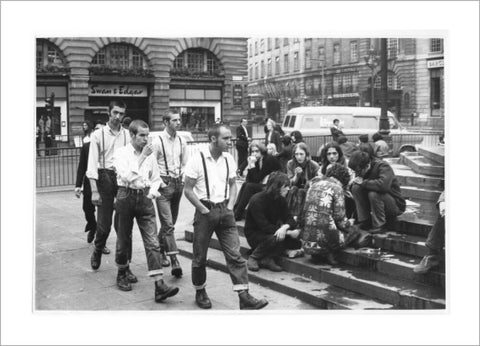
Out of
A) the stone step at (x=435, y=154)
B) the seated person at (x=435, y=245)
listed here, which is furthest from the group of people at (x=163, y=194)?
the stone step at (x=435, y=154)

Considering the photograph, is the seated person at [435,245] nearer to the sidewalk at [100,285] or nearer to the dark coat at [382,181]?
the dark coat at [382,181]

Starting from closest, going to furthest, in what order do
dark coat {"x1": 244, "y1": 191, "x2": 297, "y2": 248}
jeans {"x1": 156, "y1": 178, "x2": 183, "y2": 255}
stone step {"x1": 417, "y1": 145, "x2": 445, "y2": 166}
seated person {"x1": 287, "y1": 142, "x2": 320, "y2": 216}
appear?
dark coat {"x1": 244, "y1": 191, "x2": 297, "y2": 248} → jeans {"x1": 156, "y1": 178, "x2": 183, "y2": 255} → seated person {"x1": 287, "y1": 142, "x2": 320, "y2": 216} → stone step {"x1": 417, "y1": 145, "x2": 445, "y2": 166}

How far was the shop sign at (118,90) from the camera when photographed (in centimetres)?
2478

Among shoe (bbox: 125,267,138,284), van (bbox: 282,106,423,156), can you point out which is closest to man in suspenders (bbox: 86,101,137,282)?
shoe (bbox: 125,267,138,284)

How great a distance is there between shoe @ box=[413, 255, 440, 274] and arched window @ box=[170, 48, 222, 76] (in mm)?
20543

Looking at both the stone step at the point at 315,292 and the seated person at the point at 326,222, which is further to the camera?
the seated person at the point at 326,222

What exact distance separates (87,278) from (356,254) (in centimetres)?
335

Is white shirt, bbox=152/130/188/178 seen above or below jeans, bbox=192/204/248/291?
above

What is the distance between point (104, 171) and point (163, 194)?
0.90 m

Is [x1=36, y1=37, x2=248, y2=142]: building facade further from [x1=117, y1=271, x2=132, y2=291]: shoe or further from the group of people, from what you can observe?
[x1=117, y1=271, x2=132, y2=291]: shoe

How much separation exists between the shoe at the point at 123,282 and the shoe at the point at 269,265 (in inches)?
65.5

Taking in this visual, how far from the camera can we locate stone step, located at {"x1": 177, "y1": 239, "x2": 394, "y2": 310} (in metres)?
5.86
